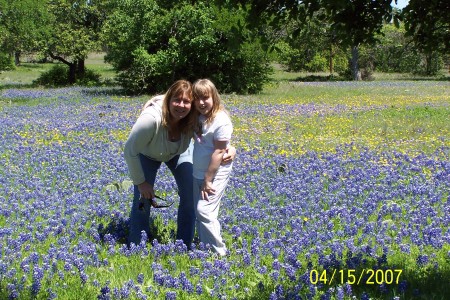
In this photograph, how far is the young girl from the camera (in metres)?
5.37

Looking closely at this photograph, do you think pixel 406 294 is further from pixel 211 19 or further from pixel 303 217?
pixel 211 19

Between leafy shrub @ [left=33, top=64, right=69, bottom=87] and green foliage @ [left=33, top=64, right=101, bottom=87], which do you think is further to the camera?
leafy shrub @ [left=33, top=64, right=69, bottom=87]

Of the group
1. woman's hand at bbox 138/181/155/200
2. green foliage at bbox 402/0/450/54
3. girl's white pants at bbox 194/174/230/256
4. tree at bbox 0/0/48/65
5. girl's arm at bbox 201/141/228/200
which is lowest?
girl's white pants at bbox 194/174/230/256

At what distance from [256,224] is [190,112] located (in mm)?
1728

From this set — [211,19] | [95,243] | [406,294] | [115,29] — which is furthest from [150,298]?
[115,29]

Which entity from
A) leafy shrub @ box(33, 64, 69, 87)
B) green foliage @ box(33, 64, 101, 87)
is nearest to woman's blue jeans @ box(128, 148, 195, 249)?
green foliage @ box(33, 64, 101, 87)

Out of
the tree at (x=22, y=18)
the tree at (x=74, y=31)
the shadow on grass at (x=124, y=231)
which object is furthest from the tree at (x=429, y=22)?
the tree at (x=74, y=31)

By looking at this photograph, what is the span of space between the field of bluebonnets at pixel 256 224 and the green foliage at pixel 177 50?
42.7ft

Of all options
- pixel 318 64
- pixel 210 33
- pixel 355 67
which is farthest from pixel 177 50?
pixel 318 64

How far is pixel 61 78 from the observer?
3956 cm

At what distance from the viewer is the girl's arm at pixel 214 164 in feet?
17.6

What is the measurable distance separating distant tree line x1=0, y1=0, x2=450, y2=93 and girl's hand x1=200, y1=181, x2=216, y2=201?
1.30 metres

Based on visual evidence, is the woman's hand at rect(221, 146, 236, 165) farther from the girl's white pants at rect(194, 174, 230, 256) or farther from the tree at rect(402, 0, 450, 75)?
the tree at rect(402, 0, 450, 75)

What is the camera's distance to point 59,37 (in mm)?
37406
